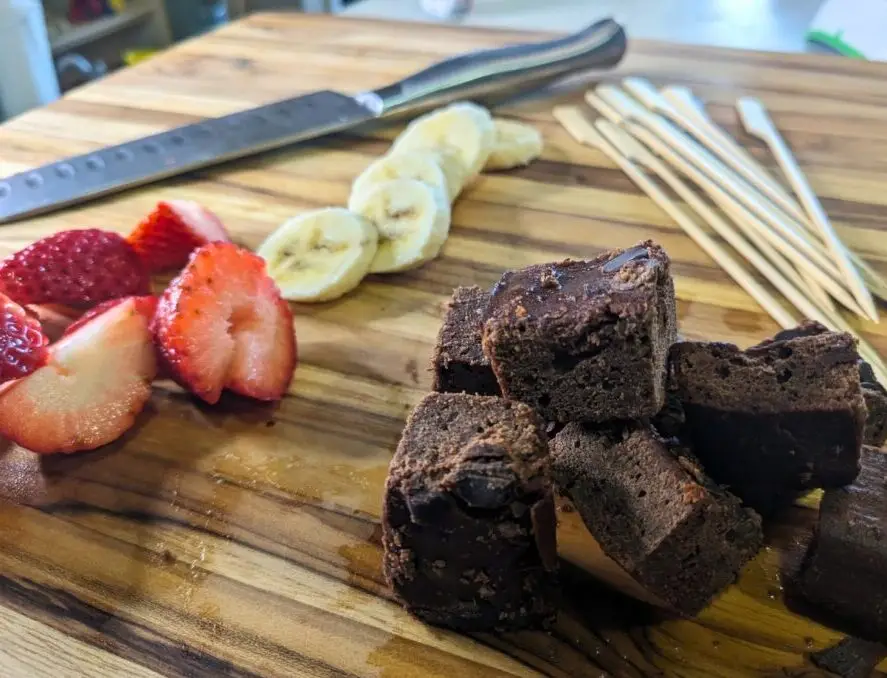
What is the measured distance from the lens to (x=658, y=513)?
119cm

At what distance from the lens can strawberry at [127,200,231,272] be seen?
191 cm

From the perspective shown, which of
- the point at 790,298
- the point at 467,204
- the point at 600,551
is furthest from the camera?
the point at 467,204

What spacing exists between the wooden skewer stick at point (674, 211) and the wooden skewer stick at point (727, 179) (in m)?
0.13

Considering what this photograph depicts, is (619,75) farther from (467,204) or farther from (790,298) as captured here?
(790,298)

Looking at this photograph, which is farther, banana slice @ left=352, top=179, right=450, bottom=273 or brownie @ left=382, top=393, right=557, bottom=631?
banana slice @ left=352, top=179, right=450, bottom=273

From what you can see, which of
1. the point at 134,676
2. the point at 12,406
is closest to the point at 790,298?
the point at 134,676

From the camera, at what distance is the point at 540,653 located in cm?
120

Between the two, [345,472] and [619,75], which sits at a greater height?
[619,75]

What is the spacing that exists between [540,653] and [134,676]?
63 cm

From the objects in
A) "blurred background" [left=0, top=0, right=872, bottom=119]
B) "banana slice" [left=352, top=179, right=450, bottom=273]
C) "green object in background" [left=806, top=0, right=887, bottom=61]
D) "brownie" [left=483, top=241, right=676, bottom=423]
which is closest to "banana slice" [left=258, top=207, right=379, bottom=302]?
"banana slice" [left=352, top=179, right=450, bottom=273]

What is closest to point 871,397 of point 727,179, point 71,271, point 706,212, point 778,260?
point 778,260

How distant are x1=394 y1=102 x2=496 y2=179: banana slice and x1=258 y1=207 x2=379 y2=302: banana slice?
0.46m

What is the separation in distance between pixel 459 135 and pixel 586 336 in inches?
54.6

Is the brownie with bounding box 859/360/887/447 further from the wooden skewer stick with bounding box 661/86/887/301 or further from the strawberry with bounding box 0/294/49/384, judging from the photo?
the strawberry with bounding box 0/294/49/384
